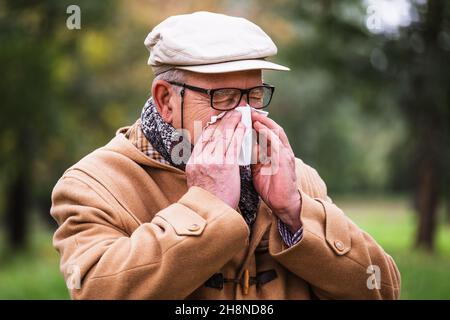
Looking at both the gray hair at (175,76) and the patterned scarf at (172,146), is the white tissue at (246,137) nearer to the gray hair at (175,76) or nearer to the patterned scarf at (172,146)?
the patterned scarf at (172,146)

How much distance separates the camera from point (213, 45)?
2537mm

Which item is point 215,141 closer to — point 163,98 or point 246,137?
point 246,137

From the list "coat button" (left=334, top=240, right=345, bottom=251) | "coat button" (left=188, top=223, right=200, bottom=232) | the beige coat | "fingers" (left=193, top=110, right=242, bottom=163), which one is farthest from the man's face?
"coat button" (left=334, top=240, right=345, bottom=251)

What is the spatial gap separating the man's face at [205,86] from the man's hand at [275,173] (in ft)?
0.44

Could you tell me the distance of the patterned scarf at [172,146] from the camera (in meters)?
2.64

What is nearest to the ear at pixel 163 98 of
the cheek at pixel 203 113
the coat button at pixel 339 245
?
the cheek at pixel 203 113

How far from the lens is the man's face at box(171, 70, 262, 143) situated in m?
2.59

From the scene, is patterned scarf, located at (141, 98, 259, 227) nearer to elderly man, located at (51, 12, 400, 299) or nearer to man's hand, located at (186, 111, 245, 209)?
elderly man, located at (51, 12, 400, 299)

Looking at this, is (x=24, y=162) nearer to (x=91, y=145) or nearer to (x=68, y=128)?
(x=68, y=128)

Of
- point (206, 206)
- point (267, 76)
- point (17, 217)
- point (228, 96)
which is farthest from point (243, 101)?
point (267, 76)

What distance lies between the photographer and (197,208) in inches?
96.4

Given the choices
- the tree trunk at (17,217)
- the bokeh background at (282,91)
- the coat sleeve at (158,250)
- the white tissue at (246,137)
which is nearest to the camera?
the coat sleeve at (158,250)

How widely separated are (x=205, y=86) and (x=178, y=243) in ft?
1.96
